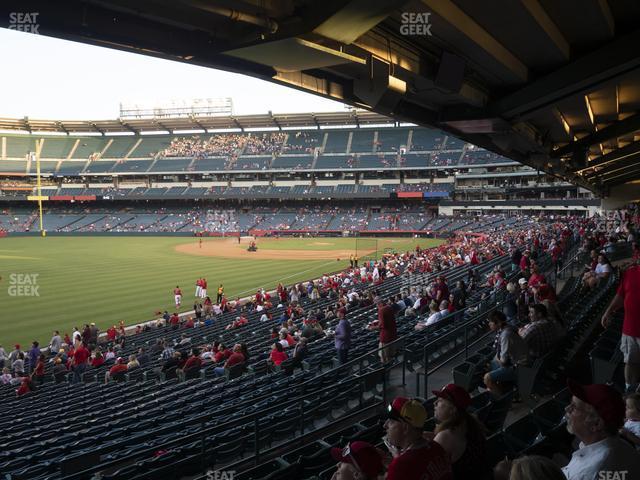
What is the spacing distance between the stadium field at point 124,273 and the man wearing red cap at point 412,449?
19288 mm

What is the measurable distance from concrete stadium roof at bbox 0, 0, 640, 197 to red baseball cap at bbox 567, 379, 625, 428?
2725 millimetres

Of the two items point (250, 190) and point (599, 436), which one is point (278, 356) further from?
point (250, 190)

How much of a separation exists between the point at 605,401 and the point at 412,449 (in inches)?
42.4

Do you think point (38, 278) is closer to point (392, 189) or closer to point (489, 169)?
point (392, 189)

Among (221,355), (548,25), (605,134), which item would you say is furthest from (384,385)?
(605,134)

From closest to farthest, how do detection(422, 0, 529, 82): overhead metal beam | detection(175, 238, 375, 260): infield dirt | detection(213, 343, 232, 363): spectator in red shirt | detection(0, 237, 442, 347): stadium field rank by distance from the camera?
1. detection(422, 0, 529, 82): overhead metal beam
2. detection(213, 343, 232, 363): spectator in red shirt
3. detection(0, 237, 442, 347): stadium field
4. detection(175, 238, 375, 260): infield dirt

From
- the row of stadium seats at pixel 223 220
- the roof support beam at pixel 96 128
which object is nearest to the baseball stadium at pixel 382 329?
the row of stadium seats at pixel 223 220

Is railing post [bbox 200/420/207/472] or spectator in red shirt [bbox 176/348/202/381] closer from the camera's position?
railing post [bbox 200/420/207/472]

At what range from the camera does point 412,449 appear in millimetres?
2631

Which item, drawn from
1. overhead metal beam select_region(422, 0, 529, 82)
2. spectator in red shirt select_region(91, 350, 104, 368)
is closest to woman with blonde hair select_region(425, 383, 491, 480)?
overhead metal beam select_region(422, 0, 529, 82)

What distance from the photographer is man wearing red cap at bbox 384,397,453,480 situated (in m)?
2.49

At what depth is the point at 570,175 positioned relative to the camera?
612 inches

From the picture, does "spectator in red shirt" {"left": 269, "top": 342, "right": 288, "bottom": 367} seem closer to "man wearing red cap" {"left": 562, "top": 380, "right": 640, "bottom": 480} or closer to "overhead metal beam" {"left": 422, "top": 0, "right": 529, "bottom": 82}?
"overhead metal beam" {"left": 422, "top": 0, "right": 529, "bottom": 82}

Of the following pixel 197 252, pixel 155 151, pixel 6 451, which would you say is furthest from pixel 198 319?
pixel 155 151
